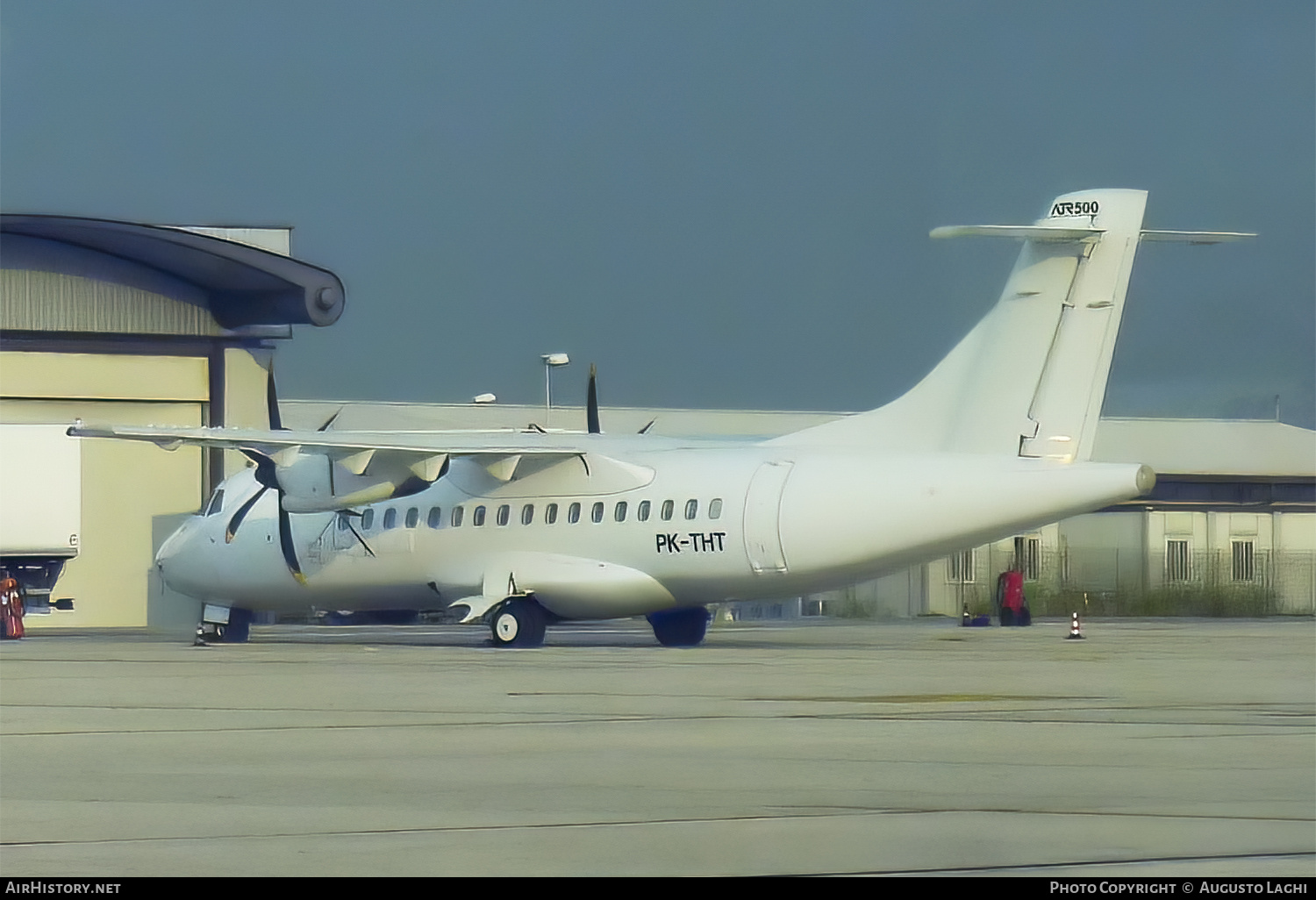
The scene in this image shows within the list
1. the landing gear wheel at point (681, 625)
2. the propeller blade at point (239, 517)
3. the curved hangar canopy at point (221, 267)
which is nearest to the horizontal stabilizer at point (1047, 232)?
the landing gear wheel at point (681, 625)

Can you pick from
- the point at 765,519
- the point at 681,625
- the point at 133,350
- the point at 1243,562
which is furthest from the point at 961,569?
the point at 765,519

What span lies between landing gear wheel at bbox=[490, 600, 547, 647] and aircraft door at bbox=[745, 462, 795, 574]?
12.2 ft

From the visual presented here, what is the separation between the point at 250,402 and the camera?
134ft

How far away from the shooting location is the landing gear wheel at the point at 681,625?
→ 27891 mm

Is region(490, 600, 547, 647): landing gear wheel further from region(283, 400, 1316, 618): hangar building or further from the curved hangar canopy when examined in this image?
the curved hangar canopy

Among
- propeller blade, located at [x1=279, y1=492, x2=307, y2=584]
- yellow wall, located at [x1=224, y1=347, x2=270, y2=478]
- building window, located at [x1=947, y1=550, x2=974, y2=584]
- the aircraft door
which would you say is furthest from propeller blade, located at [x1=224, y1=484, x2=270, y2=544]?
building window, located at [x1=947, y1=550, x2=974, y2=584]

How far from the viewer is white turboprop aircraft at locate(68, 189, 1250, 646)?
23.5 meters

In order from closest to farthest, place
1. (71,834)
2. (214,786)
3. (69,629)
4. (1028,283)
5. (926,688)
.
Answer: (71,834)
(214,786)
(926,688)
(1028,283)
(69,629)

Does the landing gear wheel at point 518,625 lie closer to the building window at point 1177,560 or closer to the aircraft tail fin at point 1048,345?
the aircraft tail fin at point 1048,345

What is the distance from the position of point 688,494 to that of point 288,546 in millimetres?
6778

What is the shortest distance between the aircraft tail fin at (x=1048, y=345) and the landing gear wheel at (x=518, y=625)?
20.0 ft
